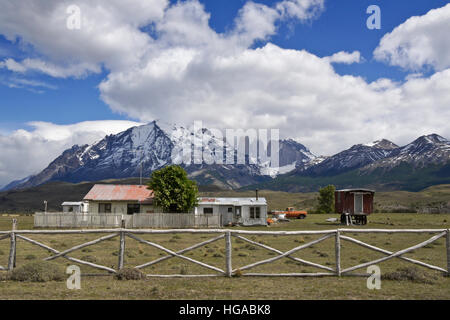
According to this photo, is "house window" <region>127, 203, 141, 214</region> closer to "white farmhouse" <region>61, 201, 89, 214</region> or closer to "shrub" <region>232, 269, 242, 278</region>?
"white farmhouse" <region>61, 201, 89, 214</region>

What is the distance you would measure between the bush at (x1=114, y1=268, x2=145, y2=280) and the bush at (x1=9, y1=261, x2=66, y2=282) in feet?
5.56

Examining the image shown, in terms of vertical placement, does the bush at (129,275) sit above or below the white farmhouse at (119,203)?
below

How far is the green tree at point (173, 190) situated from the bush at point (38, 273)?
33.5 meters

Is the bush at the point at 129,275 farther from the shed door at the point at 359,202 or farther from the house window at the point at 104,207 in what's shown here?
the shed door at the point at 359,202

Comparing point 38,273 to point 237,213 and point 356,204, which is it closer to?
point 237,213

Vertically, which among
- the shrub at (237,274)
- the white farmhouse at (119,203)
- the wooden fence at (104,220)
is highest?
the white farmhouse at (119,203)

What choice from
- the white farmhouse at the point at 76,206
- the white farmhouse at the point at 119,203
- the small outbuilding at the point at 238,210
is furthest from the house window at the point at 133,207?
the small outbuilding at the point at 238,210

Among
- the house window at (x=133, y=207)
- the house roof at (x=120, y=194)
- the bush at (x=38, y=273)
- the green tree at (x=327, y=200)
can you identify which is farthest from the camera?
the green tree at (x=327, y=200)

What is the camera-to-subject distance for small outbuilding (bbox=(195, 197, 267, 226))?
4912cm

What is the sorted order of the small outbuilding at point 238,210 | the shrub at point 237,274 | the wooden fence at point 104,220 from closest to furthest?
the shrub at point 237,274 → the wooden fence at point 104,220 → the small outbuilding at point 238,210

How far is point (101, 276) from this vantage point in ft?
39.1

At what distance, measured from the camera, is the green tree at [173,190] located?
149 feet
